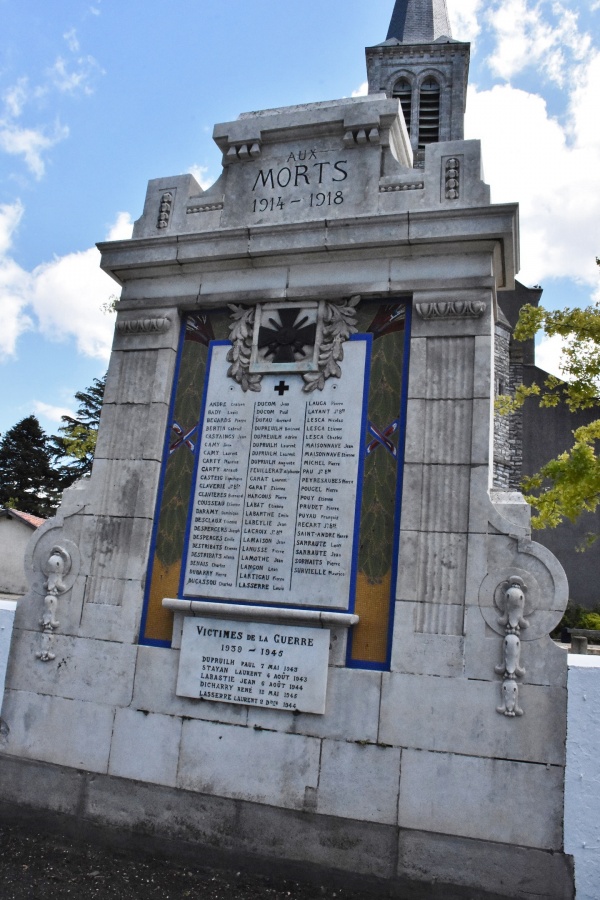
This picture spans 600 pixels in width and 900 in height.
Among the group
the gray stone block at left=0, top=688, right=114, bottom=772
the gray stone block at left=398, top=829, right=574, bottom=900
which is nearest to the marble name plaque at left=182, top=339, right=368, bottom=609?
the gray stone block at left=0, top=688, right=114, bottom=772

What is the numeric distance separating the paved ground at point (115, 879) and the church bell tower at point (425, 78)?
3799cm

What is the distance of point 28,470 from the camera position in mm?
42125

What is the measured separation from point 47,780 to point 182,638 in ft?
5.48

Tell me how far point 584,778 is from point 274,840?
90.7 inches

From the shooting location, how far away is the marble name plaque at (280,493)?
20.1ft

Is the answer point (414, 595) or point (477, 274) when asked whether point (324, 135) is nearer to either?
point (477, 274)

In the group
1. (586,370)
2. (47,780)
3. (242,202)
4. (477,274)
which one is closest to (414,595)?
Answer: (477,274)

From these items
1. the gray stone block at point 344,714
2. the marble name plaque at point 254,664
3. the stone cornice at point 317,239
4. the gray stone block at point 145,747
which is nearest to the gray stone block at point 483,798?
the gray stone block at point 344,714

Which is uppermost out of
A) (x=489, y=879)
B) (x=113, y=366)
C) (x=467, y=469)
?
(x=113, y=366)

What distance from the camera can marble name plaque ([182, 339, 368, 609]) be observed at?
612 centimetres

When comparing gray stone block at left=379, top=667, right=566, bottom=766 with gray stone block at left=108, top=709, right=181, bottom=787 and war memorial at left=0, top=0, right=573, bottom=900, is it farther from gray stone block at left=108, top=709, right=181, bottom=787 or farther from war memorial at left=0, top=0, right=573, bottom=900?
gray stone block at left=108, top=709, right=181, bottom=787

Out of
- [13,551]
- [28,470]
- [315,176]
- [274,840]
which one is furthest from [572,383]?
[28,470]

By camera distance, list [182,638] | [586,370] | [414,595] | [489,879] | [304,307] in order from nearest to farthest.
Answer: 1. [489,879]
2. [414,595]
3. [182,638]
4. [304,307]
5. [586,370]

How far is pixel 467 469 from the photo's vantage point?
235 inches
